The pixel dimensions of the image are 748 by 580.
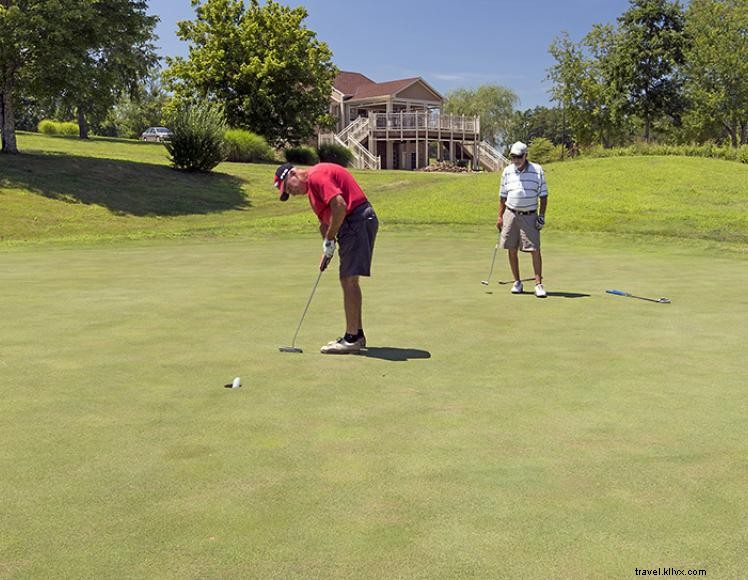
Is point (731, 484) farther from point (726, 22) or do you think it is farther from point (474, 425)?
point (726, 22)

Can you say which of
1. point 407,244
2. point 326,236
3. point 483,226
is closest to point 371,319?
point 326,236

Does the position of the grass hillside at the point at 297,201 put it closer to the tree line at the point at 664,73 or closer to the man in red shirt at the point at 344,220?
the man in red shirt at the point at 344,220

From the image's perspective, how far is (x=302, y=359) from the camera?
704 centimetres

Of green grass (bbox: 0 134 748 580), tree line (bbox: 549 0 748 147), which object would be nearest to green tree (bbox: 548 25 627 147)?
tree line (bbox: 549 0 748 147)

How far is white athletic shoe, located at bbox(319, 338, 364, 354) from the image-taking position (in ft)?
24.1

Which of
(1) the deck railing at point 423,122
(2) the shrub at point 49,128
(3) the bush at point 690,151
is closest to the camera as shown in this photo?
(3) the bush at point 690,151

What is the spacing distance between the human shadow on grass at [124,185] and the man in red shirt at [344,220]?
79.7 ft

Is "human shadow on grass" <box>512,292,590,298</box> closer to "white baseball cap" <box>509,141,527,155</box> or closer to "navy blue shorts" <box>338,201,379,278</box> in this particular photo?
"white baseball cap" <box>509,141,527,155</box>

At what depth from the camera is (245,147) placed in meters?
48.0

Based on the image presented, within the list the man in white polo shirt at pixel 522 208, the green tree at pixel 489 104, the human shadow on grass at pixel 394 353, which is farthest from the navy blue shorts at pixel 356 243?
the green tree at pixel 489 104

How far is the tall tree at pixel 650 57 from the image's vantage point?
69062mm

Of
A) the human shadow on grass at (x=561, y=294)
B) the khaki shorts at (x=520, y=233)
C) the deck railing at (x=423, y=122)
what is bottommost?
the human shadow on grass at (x=561, y=294)

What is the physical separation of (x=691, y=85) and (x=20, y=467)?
73.3m

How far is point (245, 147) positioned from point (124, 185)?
14.8m
